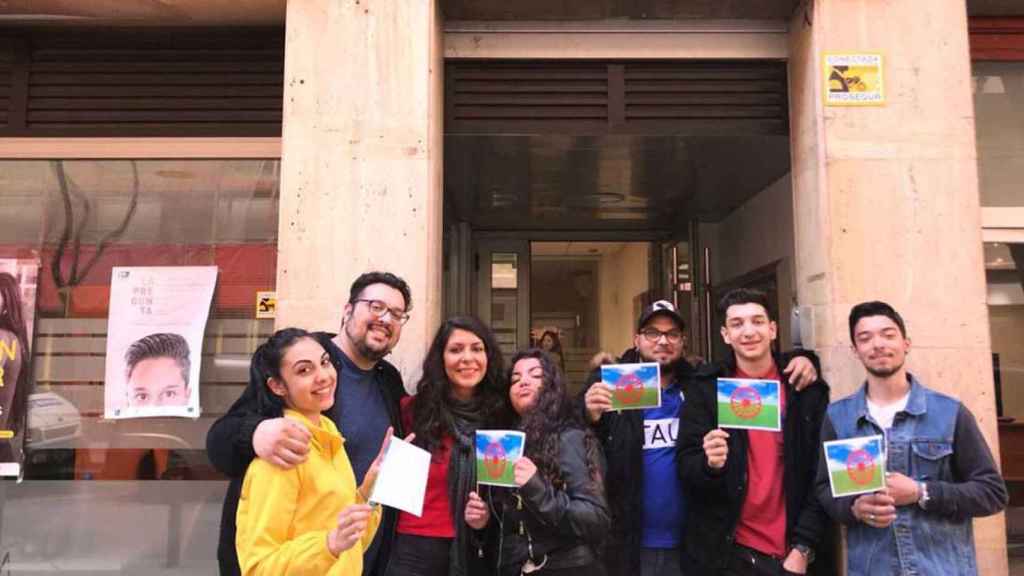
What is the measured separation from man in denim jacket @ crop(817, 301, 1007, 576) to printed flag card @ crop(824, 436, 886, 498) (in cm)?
12

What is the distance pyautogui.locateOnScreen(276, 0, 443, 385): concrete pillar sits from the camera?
3922 mm

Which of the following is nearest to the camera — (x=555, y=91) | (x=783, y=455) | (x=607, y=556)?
(x=783, y=455)

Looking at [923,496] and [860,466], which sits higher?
[860,466]

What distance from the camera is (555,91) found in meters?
4.51

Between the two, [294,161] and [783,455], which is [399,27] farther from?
[783,455]

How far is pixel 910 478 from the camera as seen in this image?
9.38 feet

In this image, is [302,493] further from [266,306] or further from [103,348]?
[103,348]

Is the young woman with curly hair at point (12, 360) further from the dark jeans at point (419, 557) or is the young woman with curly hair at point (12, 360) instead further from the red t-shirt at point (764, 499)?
the red t-shirt at point (764, 499)

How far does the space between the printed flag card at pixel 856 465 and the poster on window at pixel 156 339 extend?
11.7 feet

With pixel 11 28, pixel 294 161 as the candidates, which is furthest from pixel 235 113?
pixel 11 28

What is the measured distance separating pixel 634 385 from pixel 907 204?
6.77ft

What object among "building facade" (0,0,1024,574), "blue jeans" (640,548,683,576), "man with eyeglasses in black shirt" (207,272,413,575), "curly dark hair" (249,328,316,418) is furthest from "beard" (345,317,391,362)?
"blue jeans" (640,548,683,576)

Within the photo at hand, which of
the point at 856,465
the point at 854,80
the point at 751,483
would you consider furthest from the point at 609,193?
the point at 856,465

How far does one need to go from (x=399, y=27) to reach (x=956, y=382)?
142 inches
